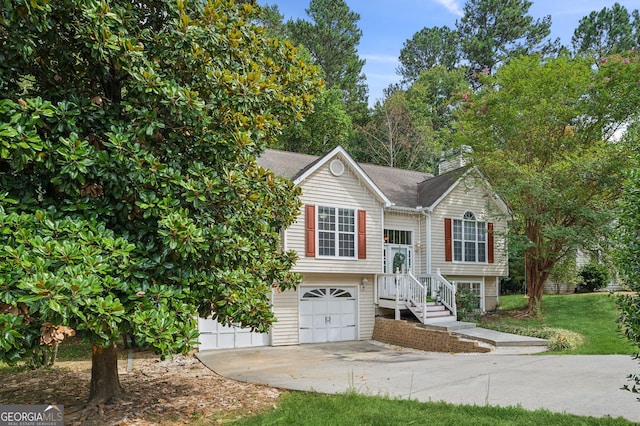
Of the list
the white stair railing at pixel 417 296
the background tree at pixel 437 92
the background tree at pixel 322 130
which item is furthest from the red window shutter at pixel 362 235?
the background tree at pixel 437 92

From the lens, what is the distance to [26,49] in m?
5.03

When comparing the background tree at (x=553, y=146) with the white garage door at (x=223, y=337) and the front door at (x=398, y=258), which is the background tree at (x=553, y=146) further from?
the white garage door at (x=223, y=337)

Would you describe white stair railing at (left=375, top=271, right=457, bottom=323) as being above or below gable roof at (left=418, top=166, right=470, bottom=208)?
below

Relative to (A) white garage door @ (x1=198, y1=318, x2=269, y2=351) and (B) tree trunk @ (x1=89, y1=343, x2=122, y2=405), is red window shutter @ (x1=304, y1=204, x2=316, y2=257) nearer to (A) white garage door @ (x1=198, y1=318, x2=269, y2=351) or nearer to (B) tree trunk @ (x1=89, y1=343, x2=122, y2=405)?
(A) white garage door @ (x1=198, y1=318, x2=269, y2=351)

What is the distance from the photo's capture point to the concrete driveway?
22.0 feet

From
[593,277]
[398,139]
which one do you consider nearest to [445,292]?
[593,277]

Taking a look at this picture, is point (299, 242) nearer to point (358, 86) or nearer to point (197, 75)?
point (197, 75)

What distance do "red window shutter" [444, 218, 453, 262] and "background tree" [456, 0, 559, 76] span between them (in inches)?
1010

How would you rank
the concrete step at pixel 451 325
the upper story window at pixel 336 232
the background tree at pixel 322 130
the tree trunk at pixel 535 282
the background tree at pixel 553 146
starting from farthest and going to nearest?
the background tree at pixel 322 130
the tree trunk at pixel 535 282
the upper story window at pixel 336 232
the background tree at pixel 553 146
the concrete step at pixel 451 325

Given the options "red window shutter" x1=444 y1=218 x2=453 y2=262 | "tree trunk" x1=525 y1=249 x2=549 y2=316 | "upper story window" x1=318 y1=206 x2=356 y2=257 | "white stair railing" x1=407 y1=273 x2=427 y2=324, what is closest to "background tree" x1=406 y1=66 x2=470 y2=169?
"red window shutter" x1=444 y1=218 x2=453 y2=262

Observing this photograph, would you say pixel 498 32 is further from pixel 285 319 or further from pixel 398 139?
pixel 285 319

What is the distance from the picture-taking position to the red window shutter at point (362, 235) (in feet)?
51.0

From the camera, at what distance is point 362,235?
15609mm

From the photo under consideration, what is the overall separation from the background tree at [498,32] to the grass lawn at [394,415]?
37.3 m
